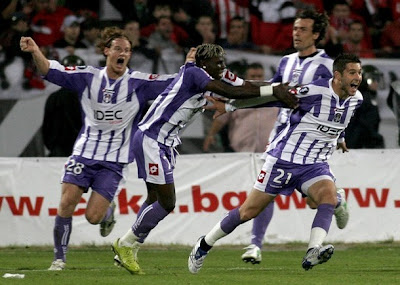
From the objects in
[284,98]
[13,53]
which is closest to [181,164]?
[13,53]

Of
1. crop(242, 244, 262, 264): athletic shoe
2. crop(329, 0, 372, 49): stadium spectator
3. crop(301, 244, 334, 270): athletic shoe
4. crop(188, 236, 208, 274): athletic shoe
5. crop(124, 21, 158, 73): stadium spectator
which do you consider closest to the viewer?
crop(301, 244, 334, 270): athletic shoe

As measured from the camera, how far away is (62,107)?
1321cm

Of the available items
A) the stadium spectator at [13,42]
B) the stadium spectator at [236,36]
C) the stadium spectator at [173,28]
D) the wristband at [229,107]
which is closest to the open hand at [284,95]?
the wristband at [229,107]

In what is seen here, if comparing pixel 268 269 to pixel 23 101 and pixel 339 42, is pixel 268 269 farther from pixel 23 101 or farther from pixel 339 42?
pixel 339 42

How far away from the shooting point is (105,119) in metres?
10.6

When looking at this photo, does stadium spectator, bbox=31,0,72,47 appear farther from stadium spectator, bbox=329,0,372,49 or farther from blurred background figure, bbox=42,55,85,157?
stadium spectator, bbox=329,0,372,49

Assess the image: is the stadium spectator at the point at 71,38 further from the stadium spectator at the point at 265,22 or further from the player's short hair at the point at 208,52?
the player's short hair at the point at 208,52

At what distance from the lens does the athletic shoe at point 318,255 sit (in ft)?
28.9

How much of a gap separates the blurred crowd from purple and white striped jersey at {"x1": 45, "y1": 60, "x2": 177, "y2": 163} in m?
2.78

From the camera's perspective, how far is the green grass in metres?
8.95

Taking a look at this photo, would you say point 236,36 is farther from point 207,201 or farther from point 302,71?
point 302,71

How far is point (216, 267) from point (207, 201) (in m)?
2.80

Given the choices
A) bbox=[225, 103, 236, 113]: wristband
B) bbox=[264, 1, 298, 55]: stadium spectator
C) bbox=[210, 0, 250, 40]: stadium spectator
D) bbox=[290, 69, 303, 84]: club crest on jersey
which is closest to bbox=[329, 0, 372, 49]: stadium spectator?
bbox=[264, 1, 298, 55]: stadium spectator

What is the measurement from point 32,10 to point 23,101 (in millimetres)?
2532
